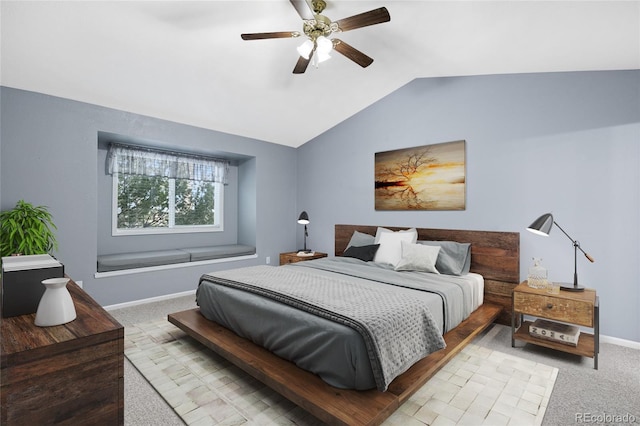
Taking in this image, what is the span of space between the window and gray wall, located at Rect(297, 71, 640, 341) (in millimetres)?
2836

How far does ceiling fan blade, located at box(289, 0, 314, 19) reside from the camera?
1.98m

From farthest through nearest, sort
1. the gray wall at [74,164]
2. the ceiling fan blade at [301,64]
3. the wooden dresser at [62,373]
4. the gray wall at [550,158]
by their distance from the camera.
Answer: the gray wall at [74,164]
the gray wall at [550,158]
the ceiling fan blade at [301,64]
the wooden dresser at [62,373]

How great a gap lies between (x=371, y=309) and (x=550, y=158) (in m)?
2.51

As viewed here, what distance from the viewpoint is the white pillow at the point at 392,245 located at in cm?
354

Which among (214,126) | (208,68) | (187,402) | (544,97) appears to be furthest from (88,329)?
(544,97)

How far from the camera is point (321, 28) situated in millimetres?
2268

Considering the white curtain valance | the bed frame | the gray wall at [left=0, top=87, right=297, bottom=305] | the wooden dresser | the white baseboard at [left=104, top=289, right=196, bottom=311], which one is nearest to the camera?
the wooden dresser

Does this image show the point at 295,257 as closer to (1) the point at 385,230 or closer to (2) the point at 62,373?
(1) the point at 385,230

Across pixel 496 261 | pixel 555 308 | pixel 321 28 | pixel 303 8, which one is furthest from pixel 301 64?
pixel 555 308

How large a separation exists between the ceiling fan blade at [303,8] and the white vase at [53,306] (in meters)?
1.99

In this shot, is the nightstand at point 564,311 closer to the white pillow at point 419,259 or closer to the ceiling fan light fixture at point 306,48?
the white pillow at point 419,259

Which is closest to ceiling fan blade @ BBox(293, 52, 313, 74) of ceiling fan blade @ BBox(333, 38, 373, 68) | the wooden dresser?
ceiling fan blade @ BBox(333, 38, 373, 68)

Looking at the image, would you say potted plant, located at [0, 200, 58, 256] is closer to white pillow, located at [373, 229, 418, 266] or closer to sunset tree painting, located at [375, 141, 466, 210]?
white pillow, located at [373, 229, 418, 266]

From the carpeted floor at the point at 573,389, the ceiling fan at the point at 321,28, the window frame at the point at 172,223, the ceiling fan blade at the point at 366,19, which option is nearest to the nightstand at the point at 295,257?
the window frame at the point at 172,223
